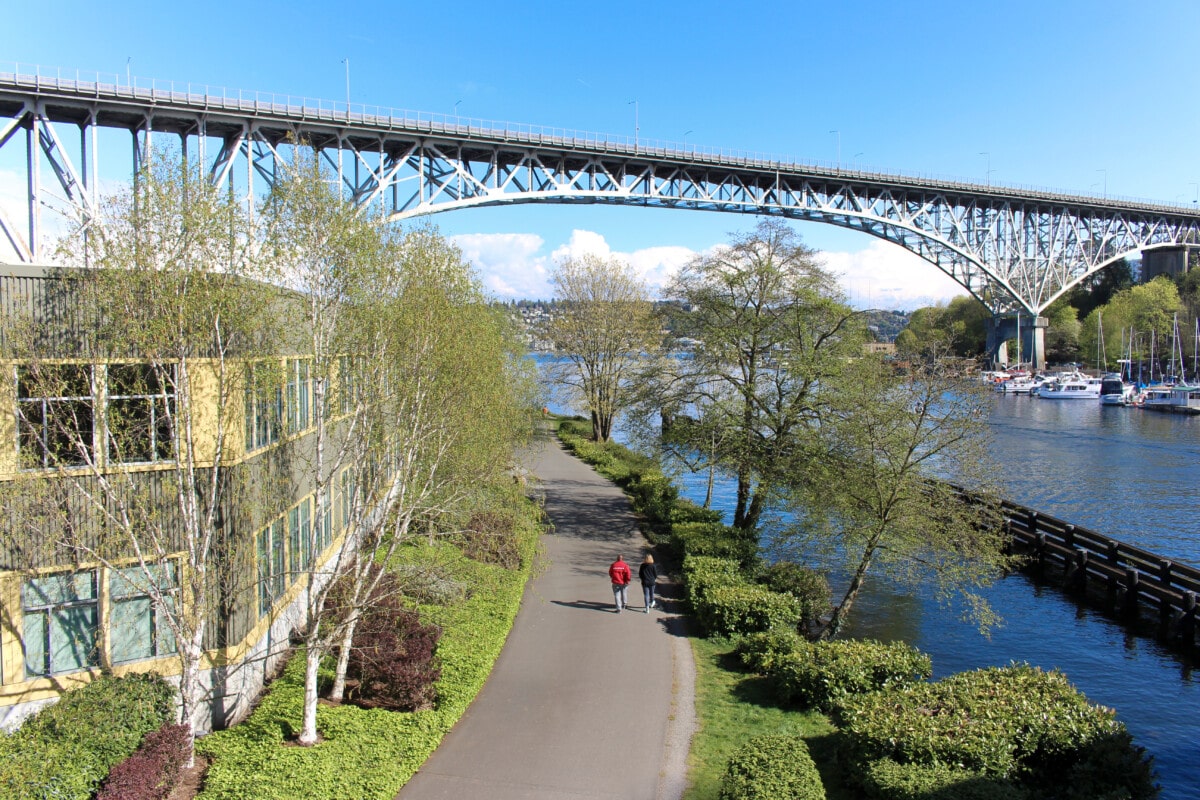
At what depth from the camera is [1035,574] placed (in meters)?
26.2

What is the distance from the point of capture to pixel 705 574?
19.0 meters

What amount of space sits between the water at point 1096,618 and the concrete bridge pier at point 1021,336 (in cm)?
4741

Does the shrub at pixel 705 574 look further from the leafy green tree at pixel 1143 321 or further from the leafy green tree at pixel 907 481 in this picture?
the leafy green tree at pixel 1143 321

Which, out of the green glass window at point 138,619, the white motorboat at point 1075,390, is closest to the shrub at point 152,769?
the green glass window at point 138,619

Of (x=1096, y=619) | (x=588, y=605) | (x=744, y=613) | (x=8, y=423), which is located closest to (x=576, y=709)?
(x=744, y=613)

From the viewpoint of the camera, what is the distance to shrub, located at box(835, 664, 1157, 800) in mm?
10664

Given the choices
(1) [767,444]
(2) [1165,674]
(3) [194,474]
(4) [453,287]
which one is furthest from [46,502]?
(2) [1165,674]

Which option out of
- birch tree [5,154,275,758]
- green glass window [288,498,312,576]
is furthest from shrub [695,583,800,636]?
birch tree [5,154,275,758]

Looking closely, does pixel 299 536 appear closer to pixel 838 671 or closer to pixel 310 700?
pixel 310 700

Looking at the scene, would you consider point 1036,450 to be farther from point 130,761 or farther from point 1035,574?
Answer: point 130,761

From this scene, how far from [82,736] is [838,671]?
425 inches

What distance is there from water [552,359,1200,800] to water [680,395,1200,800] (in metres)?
0.03

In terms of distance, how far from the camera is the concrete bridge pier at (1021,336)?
305ft

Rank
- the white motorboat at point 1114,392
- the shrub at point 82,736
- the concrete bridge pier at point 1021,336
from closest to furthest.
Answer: the shrub at point 82,736 < the white motorboat at point 1114,392 < the concrete bridge pier at point 1021,336
